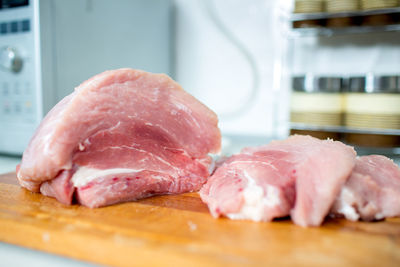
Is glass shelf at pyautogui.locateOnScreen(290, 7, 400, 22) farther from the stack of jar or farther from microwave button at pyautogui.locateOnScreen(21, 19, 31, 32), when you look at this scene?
microwave button at pyautogui.locateOnScreen(21, 19, 31, 32)

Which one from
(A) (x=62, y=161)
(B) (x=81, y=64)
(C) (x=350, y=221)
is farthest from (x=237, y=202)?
(B) (x=81, y=64)

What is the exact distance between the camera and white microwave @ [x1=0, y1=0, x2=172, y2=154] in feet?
4.57

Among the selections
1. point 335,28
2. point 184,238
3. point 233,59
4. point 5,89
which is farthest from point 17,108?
point 335,28

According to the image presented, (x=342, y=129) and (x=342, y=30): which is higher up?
(x=342, y=30)

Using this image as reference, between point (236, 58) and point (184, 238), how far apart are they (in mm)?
1624

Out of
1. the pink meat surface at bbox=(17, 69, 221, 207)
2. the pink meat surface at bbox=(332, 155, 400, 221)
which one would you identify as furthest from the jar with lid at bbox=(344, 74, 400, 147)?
the pink meat surface at bbox=(17, 69, 221, 207)

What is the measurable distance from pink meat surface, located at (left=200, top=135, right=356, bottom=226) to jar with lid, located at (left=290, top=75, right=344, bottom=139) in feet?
2.20

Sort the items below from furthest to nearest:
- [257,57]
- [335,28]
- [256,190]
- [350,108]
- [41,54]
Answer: [257,57]
[335,28]
[350,108]
[41,54]
[256,190]

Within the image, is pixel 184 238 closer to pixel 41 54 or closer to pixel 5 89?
pixel 41 54

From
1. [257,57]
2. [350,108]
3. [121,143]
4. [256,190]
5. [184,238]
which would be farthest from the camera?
[257,57]

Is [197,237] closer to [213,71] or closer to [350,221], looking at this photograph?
[350,221]

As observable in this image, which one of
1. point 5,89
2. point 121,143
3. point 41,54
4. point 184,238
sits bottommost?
point 184,238

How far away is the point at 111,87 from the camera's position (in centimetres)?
93

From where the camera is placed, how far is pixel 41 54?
1.38 metres
